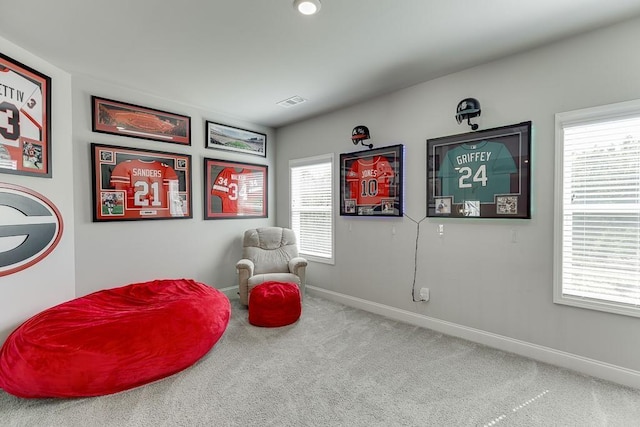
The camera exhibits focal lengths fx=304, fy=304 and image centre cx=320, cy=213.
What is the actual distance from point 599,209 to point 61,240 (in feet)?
15.3

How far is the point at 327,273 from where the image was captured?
14.3 feet

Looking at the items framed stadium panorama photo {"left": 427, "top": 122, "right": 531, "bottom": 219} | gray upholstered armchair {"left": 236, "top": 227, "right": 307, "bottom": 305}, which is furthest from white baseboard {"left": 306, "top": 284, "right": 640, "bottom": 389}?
framed stadium panorama photo {"left": 427, "top": 122, "right": 531, "bottom": 219}

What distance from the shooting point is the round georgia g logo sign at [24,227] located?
7.88 feet

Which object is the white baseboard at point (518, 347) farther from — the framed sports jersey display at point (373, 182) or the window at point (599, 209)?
the framed sports jersey display at point (373, 182)

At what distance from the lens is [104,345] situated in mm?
2055

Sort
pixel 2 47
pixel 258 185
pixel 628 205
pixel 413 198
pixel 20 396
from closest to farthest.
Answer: pixel 20 396 < pixel 628 205 < pixel 2 47 < pixel 413 198 < pixel 258 185

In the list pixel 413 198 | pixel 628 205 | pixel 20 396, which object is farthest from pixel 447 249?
pixel 20 396

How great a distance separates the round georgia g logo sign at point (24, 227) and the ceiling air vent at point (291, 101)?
8.58 feet

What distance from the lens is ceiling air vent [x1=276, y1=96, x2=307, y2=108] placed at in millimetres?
3689

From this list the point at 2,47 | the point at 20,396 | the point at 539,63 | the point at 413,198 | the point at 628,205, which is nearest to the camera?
the point at 20,396

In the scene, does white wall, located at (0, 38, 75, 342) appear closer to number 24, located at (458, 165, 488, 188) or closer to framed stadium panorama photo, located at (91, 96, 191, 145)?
framed stadium panorama photo, located at (91, 96, 191, 145)

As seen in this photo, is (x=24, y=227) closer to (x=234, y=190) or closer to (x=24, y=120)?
(x=24, y=120)

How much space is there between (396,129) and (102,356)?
339 centimetres

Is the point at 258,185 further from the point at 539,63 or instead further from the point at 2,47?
the point at 539,63
